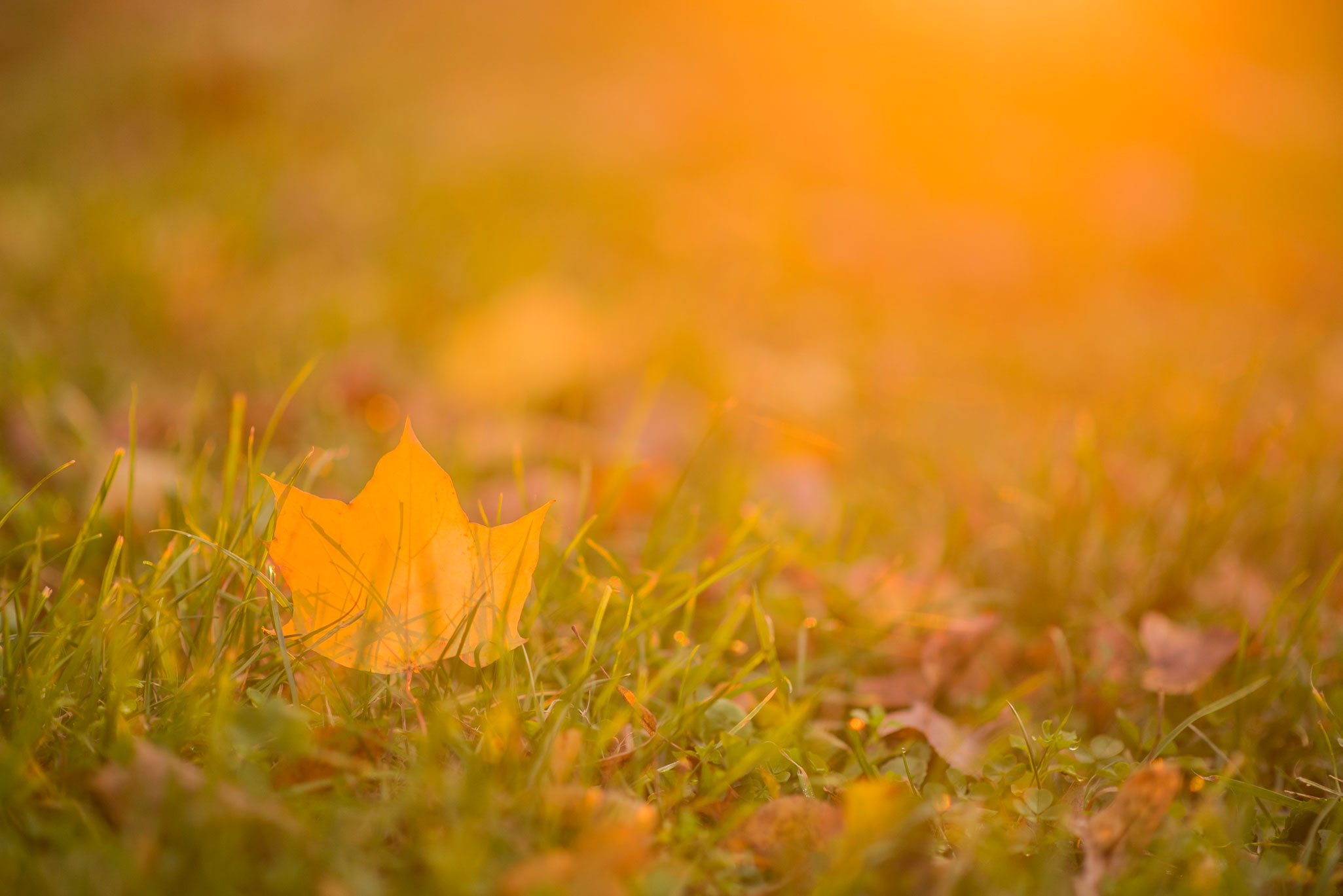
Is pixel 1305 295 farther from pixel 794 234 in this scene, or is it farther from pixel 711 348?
pixel 711 348

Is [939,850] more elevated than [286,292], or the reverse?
[286,292]

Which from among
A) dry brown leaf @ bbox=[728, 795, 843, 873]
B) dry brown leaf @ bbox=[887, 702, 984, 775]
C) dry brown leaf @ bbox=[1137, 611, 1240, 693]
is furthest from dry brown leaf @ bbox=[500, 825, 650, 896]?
dry brown leaf @ bbox=[1137, 611, 1240, 693]

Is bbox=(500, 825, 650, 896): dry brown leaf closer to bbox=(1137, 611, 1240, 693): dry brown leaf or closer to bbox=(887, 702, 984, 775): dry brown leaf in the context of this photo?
bbox=(887, 702, 984, 775): dry brown leaf

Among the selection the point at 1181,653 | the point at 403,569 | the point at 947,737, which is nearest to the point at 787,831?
the point at 947,737

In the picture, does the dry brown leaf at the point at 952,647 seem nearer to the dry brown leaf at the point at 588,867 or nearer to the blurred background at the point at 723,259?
the blurred background at the point at 723,259

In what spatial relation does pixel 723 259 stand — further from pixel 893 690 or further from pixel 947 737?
pixel 947 737

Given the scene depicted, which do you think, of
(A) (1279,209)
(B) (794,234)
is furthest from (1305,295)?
(B) (794,234)

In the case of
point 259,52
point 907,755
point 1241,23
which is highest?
Answer: point 1241,23

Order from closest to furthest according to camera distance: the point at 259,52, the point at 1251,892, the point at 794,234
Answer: the point at 1251,892, the point at 794,234, the point at 259,52
